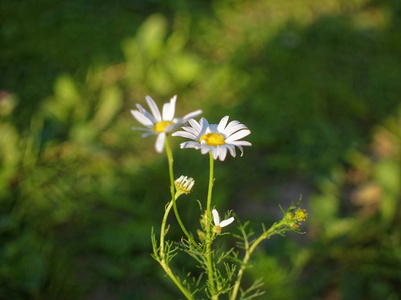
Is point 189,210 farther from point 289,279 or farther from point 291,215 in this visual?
point 291,215

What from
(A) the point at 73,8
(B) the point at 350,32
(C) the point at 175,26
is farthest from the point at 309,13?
(A) the point at 73,8

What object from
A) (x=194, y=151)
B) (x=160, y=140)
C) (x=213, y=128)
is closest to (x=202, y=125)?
(x=213, y=128)

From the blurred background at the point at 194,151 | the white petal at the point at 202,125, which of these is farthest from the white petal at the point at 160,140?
the blurred background at the point at 194,151

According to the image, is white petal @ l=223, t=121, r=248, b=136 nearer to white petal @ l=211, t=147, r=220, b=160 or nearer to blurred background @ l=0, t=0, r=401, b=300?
white petal @ l=211, t=147, r=220, b=160

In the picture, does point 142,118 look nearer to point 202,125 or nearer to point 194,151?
point 202,125

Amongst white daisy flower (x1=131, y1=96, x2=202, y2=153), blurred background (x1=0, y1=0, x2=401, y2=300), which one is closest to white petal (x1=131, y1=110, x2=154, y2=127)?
white daisy flower (x1=131, y1=96, x2=202, y2=153)

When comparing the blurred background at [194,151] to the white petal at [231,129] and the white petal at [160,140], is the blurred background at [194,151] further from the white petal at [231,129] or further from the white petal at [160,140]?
the white petal at [160,140]
